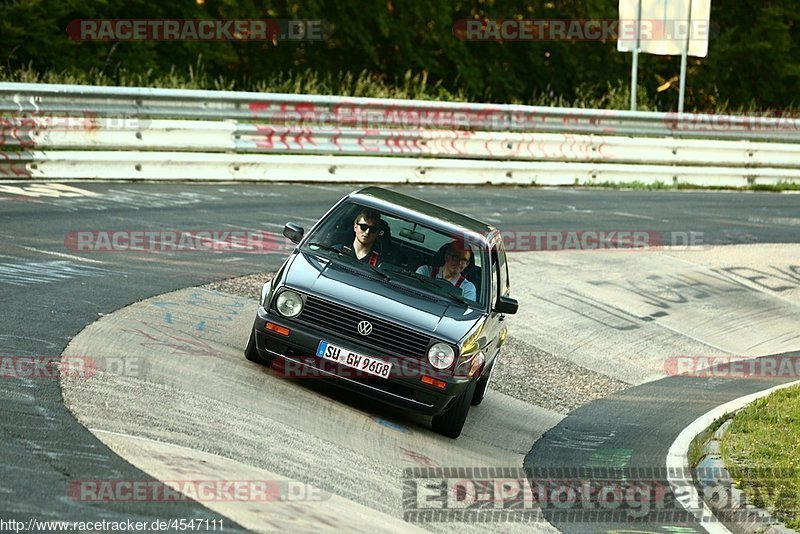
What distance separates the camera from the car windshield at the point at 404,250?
9828 mm

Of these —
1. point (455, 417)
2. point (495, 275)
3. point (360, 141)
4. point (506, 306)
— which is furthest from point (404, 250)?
point (360, 141)

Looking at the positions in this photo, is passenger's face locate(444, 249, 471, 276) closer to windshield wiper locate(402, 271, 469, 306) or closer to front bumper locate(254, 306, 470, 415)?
windshield wiper locate(402, 271, 469, 306)

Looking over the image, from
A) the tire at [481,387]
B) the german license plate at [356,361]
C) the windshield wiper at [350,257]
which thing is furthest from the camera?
the tire at [481,387]

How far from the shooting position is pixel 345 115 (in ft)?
66.4

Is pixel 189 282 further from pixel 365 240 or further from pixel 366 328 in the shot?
pixel 366 328

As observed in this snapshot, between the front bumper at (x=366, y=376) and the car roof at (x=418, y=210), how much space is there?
150 centimetres

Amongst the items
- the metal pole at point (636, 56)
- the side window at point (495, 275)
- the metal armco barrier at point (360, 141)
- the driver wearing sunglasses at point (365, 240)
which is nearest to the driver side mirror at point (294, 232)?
the driver wearing sunglasses at point (365, 240)

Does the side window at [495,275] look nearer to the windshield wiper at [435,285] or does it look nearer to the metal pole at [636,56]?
the windshield wiper at [435,285]

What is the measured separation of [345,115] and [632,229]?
4992 millimetres

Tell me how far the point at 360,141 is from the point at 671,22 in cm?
1007

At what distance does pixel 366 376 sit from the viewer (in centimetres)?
904

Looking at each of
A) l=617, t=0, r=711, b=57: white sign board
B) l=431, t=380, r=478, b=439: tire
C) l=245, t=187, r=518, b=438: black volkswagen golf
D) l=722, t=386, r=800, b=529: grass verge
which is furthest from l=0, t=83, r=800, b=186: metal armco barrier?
l=722, t=386, r=800, b=529: grass verge

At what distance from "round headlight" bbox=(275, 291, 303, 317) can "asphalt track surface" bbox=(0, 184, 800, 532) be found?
0.66 m

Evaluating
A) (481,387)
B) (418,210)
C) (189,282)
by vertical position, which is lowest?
(481,387)
